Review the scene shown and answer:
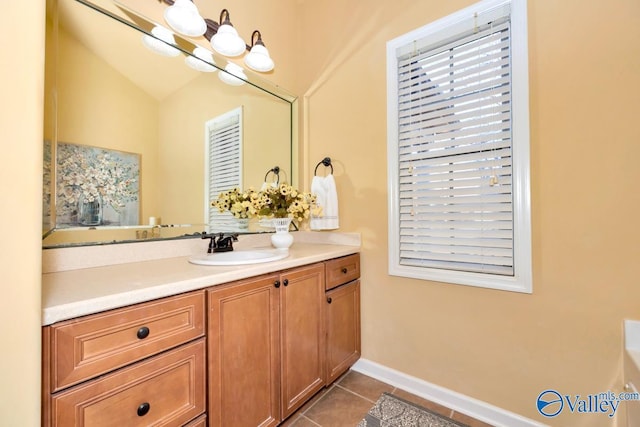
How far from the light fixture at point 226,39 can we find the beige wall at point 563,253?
1.07m

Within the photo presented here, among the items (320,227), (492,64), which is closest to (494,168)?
(492,64)

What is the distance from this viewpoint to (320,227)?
185 centimetres

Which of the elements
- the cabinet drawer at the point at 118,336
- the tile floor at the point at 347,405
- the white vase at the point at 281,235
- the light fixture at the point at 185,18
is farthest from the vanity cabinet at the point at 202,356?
the light fixture at the point at 185,18

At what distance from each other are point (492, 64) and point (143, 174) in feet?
6.27

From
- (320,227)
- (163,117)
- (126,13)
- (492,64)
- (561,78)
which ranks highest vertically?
(126,13)

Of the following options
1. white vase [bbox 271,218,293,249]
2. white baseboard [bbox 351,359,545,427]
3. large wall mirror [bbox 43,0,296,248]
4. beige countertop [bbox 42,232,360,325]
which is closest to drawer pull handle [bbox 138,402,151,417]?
beige countertop [bbox 42,232,360,325]

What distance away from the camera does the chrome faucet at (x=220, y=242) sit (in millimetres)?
1469

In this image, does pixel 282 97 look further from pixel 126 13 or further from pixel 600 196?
pixel 600 196

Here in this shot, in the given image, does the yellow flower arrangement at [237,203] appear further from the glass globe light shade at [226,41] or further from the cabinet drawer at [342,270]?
the glass globe light shade at [226,41]

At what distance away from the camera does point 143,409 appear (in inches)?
31.5

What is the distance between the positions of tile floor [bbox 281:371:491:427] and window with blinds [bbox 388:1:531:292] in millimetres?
734

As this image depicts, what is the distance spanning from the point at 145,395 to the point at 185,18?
174 cm

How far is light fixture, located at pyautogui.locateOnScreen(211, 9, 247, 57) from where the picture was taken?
5.21ft

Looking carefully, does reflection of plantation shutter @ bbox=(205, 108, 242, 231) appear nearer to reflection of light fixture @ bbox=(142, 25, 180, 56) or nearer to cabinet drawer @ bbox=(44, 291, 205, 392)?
reflection of light fixture @ bbox=(142, 25, 180, 56)
